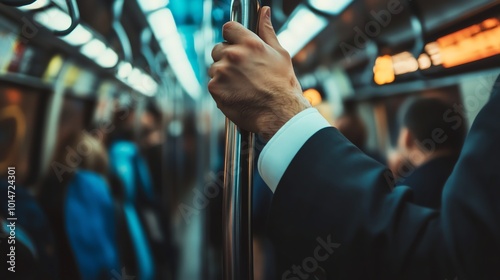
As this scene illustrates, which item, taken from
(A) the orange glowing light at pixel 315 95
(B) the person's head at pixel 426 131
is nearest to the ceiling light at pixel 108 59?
(B) the person's head at pixel 426 131

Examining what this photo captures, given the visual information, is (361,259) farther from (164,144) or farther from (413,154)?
(164,144)

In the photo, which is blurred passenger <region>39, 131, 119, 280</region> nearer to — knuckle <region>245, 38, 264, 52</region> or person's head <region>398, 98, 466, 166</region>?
knuckle <region>245, 38, 264, 52</region>

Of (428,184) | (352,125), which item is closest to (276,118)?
(428,184)

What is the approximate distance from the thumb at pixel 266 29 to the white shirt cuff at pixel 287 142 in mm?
129

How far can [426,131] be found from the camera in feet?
8.37

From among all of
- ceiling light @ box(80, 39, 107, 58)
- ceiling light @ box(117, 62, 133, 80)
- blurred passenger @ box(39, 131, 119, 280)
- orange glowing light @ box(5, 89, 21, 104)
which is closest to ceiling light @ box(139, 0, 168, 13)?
ceiling light @ box(117, 62, 133, 80)

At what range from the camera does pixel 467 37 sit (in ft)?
7.51

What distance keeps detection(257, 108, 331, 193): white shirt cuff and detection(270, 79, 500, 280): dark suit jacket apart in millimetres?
14

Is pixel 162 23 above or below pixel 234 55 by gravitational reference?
above

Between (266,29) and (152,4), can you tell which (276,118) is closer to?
(266,29)

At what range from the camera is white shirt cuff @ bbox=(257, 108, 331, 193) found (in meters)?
0.59
